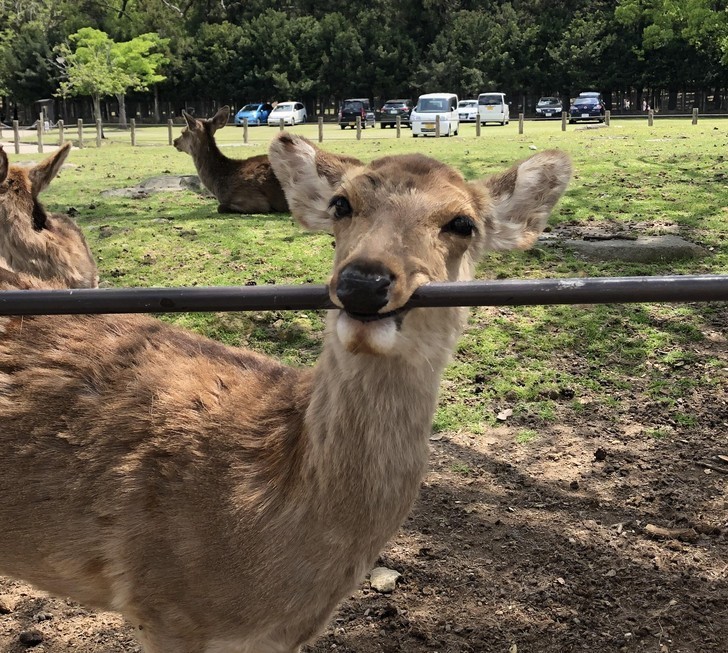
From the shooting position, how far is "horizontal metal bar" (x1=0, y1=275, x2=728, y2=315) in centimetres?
207

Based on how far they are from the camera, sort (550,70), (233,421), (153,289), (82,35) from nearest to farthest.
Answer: (153,289) < (233,421) < (82,35) < (550,70)

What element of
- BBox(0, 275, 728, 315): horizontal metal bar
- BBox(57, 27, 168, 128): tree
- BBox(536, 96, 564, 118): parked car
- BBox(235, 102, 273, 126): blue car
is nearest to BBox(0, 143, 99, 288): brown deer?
BBox(0, 275, 728, 315): horizontal metal bar

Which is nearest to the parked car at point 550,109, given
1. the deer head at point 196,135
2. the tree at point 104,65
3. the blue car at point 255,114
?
the blue car at point 255,114

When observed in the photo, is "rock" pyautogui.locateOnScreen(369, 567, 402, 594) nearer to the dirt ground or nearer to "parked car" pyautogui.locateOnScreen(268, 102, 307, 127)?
the dirt ground

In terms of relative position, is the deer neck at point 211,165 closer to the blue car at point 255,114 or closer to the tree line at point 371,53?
the blue car at point 255,114

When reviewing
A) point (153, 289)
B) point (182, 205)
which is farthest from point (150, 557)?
point (182, 205)

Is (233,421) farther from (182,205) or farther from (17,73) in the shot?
(17,73)

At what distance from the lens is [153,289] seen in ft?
7.27

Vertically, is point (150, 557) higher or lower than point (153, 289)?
lower

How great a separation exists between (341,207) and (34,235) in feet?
13.5

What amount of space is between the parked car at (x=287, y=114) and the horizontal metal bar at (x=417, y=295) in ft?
146

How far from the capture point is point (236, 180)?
468 inches

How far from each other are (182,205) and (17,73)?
49782mm

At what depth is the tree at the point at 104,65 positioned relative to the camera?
141 feet
